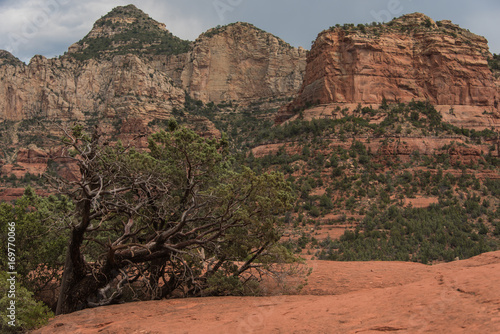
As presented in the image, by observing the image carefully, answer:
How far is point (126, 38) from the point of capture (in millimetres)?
99500

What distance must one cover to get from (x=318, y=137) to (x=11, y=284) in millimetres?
43365

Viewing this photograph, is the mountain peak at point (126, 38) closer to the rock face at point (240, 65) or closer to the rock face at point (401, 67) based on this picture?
the rock face at point (240, 65)

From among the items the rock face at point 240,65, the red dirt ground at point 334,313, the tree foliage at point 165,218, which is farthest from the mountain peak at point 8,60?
the red dirt ground at point 334,313

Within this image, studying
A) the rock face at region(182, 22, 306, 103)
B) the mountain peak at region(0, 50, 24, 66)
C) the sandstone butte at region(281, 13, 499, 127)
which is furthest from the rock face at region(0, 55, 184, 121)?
the sandstone butte at region(281, 13, 499, 127)

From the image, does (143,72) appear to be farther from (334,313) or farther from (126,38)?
(334,313)

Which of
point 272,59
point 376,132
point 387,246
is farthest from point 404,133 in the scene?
point 272,59

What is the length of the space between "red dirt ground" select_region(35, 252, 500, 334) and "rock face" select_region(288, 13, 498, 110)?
49.9 metres

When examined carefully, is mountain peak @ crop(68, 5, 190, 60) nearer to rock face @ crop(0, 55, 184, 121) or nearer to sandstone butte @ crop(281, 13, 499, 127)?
rock face @ crop(0, 55, 184, 121)

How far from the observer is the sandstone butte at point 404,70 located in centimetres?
5788

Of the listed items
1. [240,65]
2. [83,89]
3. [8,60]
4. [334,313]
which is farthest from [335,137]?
[8,60]

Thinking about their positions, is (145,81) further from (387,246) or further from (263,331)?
(263,331)

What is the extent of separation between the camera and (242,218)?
13.4m

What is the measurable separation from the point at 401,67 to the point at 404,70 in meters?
0.56

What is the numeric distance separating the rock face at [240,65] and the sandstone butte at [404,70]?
4100cm
